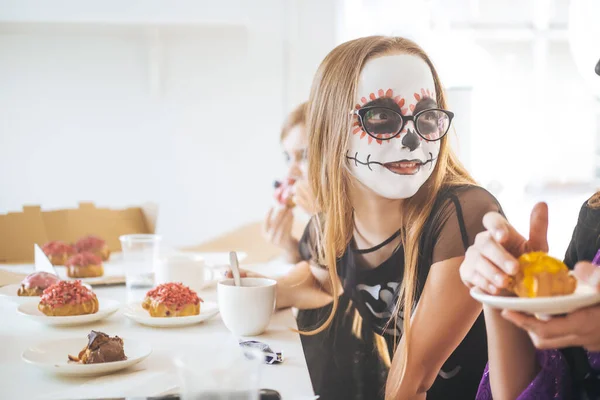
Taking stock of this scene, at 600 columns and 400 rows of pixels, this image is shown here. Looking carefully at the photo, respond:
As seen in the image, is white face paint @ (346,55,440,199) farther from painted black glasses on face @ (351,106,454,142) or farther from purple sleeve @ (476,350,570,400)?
purple sleeve @ (476,350,570,400)

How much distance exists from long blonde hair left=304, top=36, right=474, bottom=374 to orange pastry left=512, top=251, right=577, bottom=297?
0.36 m

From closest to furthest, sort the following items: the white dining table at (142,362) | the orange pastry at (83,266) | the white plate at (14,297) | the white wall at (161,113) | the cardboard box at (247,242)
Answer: the white dining table at (142,362) < the white plate at (14,297) < the orange pastry at (83,266) < the cardboard box at (247,242) < the white wall at (161,113)

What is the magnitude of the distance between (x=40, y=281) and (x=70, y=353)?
383 millimetres

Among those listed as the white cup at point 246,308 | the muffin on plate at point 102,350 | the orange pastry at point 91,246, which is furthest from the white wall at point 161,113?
the muffin on plate at point 102,350

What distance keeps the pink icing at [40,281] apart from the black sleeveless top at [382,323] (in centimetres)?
52

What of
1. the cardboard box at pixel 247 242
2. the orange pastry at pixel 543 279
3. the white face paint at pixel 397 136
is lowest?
the cardboard box at pixel 247 242

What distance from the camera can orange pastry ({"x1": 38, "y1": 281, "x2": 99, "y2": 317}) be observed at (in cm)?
104

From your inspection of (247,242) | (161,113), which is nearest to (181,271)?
(247,242)

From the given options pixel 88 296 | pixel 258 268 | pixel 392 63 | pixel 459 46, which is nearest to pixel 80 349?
pixel 88 296

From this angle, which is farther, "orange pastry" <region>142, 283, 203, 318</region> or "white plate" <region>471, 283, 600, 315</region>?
"orange pastry" <region>142, 283, 203, 318</region>

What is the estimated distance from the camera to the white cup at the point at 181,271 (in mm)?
1281

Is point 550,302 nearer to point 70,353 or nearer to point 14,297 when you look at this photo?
point 70,353

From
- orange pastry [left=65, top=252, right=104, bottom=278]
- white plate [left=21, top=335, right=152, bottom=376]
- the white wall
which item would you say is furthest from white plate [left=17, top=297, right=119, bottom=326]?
the white wall

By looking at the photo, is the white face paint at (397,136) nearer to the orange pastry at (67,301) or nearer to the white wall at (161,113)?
the orange pastry at (67,301)
